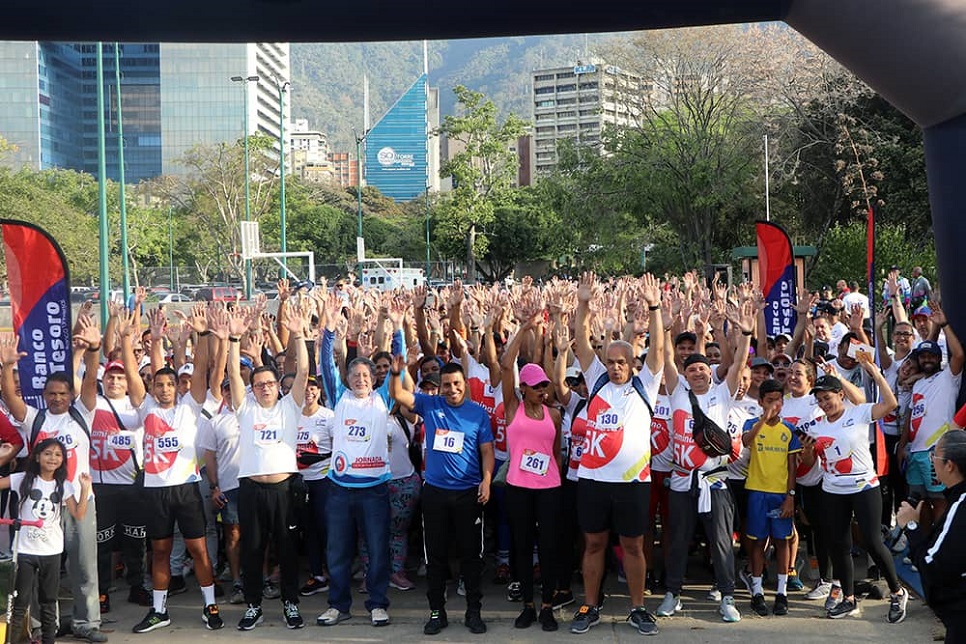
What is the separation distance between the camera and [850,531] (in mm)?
6602

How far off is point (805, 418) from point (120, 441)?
4744 mm

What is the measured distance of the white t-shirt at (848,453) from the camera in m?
6.53

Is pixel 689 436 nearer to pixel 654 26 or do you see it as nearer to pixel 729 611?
pixel 729 611

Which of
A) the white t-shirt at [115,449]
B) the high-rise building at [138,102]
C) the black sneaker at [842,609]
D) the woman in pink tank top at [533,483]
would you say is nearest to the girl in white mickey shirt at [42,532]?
the white t-shirt at [115,449]

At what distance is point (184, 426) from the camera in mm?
6758

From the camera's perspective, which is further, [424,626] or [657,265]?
[657,265]

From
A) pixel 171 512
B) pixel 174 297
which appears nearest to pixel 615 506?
pixel 171 512

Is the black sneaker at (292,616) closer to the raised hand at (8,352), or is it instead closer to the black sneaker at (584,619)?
the black sneaker at (584,619)

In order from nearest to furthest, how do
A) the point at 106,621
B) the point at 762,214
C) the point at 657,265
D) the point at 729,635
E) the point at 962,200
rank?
1. the point at 962,200
2. the point at 729,635
3. the point at 106,621
4. the point at 762,214
5. the point at 657,265

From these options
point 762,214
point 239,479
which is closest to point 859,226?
point 762,214

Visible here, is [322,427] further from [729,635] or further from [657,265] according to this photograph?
[657,265]

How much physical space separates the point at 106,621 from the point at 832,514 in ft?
16.2

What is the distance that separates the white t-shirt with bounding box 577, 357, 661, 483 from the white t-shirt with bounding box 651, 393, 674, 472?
0.60 metres

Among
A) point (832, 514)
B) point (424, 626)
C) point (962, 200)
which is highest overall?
point (962, 200)
